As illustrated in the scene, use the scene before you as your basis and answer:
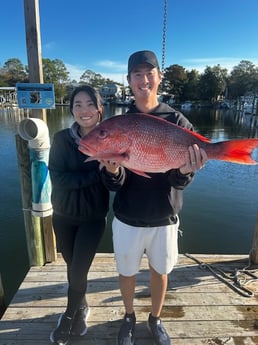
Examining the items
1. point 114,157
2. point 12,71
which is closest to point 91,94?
point 114,157

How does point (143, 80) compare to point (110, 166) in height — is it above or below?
above

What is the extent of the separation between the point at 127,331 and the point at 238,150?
1.74 metres

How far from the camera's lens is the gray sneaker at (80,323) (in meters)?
2.34

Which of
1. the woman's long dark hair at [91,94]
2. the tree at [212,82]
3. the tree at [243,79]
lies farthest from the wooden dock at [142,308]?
the tree at [212,82]

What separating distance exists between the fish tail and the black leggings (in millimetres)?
1126

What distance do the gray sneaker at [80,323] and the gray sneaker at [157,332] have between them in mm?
585

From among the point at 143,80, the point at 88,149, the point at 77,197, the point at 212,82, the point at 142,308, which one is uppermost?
the point at 212,82

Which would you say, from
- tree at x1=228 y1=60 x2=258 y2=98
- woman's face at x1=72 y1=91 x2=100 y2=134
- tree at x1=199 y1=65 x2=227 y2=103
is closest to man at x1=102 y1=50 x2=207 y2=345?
woman's face at x1=72 y1=91 x2=100 y2=134

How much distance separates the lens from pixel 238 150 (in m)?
1.76

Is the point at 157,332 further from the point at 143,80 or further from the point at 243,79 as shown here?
the point at 243,79

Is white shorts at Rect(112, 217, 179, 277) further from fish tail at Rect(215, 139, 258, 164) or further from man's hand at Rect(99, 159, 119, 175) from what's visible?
fish tail at Rect(215, 139, 258, 164)

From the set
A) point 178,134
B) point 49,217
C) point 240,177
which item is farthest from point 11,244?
point 240,177

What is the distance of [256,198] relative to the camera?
30.5 ft

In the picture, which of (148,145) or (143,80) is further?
(143,80)
